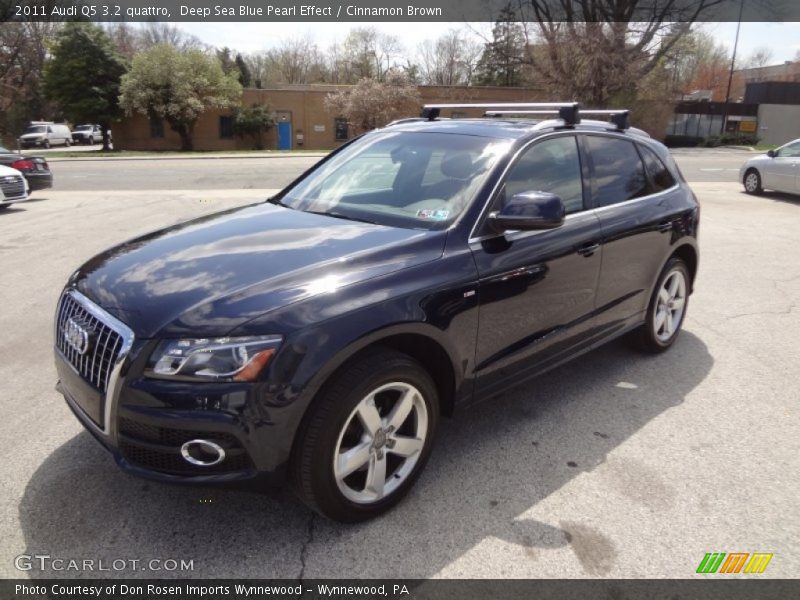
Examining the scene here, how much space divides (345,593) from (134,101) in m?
41.3

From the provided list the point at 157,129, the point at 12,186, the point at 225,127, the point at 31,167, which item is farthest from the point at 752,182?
the point at 157,129

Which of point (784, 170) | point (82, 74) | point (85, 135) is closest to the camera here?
point (784, 170)

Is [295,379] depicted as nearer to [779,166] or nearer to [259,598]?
[259,598]

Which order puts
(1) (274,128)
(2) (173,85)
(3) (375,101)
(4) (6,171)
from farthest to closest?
1. (1) (274,128)
2. (3) (375,101)
3. (2) (173,85)
4. (4) (6,171)

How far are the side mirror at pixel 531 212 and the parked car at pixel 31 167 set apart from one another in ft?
44.7

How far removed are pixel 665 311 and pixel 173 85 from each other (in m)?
39.9

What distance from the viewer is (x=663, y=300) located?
15.3 ft

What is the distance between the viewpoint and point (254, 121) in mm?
41688

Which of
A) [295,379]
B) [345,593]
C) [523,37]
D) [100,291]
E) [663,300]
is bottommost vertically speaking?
[345,593]

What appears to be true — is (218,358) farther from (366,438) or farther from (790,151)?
(790,151)

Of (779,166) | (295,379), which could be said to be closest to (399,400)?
(295,379)

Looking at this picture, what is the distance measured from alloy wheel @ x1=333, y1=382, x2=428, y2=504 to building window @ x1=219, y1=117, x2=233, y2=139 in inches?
1718

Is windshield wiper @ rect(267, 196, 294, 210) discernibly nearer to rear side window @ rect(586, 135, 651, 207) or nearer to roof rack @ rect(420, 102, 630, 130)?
roof rack @ rect(420, 102, 630, 130)

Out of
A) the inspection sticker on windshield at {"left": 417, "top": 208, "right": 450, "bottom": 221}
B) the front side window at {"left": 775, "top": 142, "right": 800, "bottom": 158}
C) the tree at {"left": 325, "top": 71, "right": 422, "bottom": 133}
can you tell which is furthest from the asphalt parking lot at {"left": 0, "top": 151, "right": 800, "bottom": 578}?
the tree at {"left": 325, "top": 71, "right": 422, "bottom": 133}
